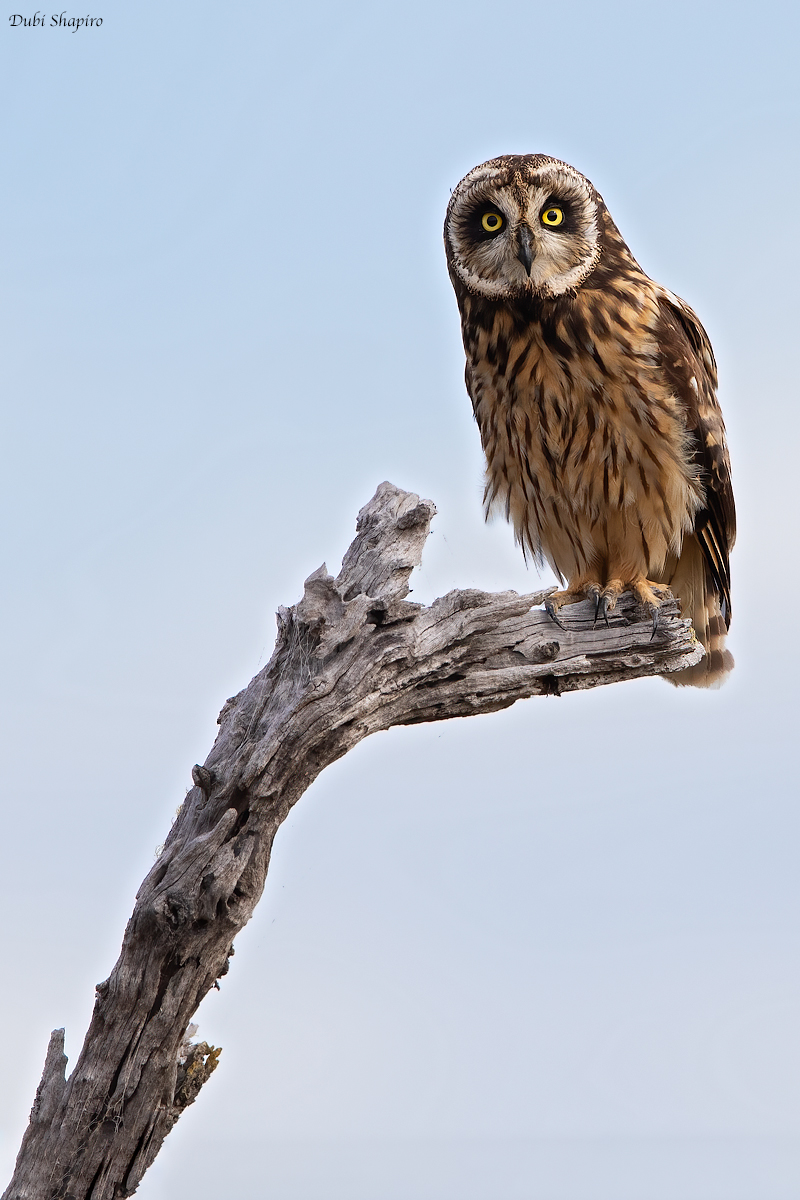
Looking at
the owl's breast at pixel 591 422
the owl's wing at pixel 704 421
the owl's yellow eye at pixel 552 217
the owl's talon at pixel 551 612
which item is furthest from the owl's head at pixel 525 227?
the owl's talon at pixel 551 612

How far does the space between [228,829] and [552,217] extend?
2.71 m

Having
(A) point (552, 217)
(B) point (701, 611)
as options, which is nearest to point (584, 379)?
(A) point (552, 217)

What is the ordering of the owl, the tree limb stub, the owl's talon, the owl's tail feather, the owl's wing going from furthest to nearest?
the owl's tail feather, the owl's wing, the owl, the owl's talon, the tree limb stub

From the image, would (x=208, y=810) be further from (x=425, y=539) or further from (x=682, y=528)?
(x=682, y=528)

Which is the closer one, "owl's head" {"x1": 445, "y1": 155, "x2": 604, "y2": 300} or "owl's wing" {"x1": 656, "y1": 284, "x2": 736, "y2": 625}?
"owl's head" {"x1": 445, "y1": 155, "x2": 604, "y2": 300}

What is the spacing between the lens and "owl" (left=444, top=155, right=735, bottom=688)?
435 cm

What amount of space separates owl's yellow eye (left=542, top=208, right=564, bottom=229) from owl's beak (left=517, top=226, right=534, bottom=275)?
0.16m

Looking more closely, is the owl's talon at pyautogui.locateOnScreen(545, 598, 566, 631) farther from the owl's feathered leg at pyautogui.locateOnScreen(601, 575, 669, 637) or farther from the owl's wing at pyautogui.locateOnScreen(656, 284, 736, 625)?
the owl's wing at pyautogui.locateOnScreen(656, 284, 736, 625)

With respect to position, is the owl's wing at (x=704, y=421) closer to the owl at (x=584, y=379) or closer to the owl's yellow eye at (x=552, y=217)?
the owl at (x=584, y=379)

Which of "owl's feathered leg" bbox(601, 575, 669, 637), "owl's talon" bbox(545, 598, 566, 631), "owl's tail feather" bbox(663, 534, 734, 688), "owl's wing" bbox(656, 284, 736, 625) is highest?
"owl's wing" bbox(656, 284, 736, 625)

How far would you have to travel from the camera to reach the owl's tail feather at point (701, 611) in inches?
195

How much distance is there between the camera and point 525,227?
428 centimetres

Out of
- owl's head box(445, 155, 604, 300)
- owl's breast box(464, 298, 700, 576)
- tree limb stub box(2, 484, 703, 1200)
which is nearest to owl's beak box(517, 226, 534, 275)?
owl's head box(445, 155, 604, 300)

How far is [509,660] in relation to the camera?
404 cm
